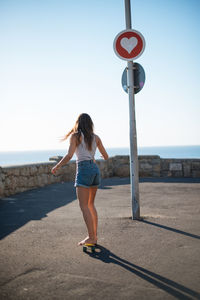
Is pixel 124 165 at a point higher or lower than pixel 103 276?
higher

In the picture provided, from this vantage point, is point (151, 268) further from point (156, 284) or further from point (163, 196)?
point (163, 196)

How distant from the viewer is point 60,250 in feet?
11.8

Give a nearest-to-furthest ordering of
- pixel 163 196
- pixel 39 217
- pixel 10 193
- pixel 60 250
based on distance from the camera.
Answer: pixel 60 250
pixel 39 217
pixel 163 196
pixel 10 193

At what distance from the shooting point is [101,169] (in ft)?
39.4

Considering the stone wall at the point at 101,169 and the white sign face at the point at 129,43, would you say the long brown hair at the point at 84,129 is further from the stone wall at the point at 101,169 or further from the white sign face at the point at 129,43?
the stone wall at the point at 101,169

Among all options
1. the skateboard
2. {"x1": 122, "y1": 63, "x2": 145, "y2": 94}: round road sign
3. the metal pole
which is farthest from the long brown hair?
Result: {"x1": 122, "y1": 63, "x2": 145, "y2": 94}: round road sign

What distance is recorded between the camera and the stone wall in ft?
27.1

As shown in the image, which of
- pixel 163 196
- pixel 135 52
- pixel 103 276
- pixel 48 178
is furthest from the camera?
pixel 48 178

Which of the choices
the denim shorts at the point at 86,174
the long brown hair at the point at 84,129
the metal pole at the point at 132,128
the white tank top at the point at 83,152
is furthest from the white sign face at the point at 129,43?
the denim shorts at the point at 86,174

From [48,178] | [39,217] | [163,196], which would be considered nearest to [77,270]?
[39,217]

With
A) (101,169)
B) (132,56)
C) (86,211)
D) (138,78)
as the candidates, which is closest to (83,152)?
(86,211)

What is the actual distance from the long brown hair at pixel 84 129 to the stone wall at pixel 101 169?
4.67 metres

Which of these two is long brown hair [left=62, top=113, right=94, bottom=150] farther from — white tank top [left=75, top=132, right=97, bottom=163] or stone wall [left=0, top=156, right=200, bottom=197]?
stone wall [left=0, top=156, right=200, bottom=197]

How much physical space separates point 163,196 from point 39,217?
3.44 metres
